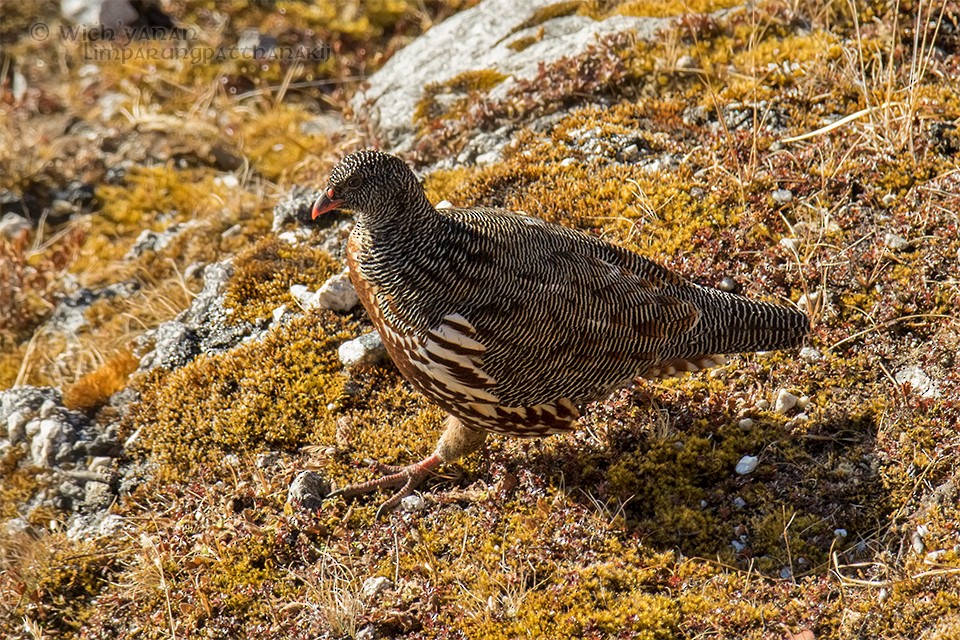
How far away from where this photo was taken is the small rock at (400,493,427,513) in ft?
18.8

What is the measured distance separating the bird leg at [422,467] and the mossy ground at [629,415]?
93mm

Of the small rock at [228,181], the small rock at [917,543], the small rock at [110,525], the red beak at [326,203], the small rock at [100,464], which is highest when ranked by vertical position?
the red beak at [326,203]

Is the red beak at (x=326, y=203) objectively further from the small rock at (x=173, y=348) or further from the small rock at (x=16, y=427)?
the small rock at (x=16, y=427)

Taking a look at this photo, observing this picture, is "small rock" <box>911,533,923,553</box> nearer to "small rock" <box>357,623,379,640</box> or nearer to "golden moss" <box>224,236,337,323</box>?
"small rock" <box>357,623,379,640</box>

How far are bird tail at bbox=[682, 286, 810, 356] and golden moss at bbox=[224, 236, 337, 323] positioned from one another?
3.08m

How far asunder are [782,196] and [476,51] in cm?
359

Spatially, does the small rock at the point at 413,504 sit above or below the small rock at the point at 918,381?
below

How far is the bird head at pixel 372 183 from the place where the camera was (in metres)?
5.23

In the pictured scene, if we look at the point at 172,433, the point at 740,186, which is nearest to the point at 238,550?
the point at 172,433

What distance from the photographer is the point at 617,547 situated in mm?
5227

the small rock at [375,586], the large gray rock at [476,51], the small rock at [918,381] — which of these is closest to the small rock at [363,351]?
the small rock at [375,586]

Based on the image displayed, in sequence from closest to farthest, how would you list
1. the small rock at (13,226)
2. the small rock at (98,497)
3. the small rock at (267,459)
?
the small rock at (267,459) < the small rock at (98,497) < the small rock at (13,226)

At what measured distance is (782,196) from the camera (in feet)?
22.2

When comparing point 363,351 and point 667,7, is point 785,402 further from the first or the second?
point 667,7
